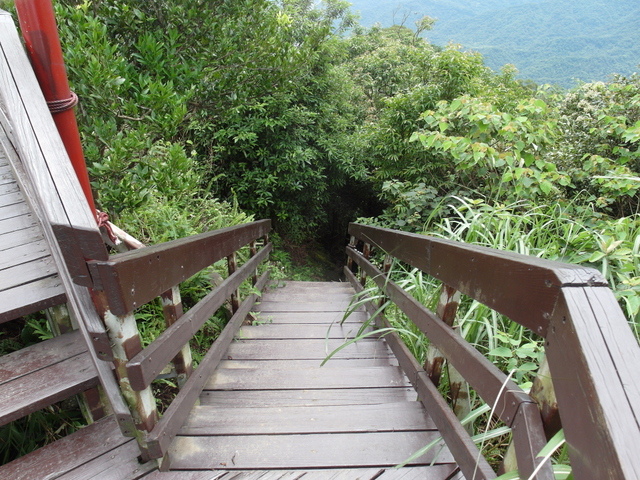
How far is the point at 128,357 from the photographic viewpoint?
1.04 m

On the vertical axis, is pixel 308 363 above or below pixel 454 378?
below

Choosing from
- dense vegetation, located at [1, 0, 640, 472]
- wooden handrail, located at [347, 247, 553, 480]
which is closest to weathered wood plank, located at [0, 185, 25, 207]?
dense vegetation, located at [1, 0, 640, 472]

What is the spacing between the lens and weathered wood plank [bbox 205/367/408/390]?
1.80 metres

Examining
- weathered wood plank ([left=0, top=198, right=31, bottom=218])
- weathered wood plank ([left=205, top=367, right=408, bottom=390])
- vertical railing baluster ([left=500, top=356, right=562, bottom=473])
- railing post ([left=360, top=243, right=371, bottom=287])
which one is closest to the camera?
vertical railing baluster ([left=500, top=356, right=562, bottom=473])

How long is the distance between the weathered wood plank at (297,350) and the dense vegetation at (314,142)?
1.68 feet

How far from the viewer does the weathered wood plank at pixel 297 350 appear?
7.14 feet

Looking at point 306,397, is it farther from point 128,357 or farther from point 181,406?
point 128,357

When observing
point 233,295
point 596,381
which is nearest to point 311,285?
point 233,295

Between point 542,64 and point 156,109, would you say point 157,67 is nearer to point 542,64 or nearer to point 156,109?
point 156,109

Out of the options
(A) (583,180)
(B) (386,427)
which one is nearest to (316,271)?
(A) (583,180)

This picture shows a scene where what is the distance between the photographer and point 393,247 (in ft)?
7.11

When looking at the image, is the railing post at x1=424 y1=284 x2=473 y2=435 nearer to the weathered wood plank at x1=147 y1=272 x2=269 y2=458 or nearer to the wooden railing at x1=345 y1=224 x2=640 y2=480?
the wooden railing at x1=345 y1=224 x2=640 y2=480

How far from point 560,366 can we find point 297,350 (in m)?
1.73

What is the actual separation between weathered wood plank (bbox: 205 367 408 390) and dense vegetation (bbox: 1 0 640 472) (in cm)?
52
